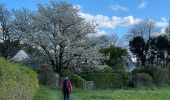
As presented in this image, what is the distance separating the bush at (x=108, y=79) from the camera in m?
62.2

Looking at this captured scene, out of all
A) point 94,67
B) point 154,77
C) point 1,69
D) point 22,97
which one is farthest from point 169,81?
point 1,69

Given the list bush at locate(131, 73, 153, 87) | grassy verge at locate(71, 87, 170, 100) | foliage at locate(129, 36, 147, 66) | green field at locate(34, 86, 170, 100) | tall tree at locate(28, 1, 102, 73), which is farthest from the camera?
foliage at locate(129, 36, 147, 66)

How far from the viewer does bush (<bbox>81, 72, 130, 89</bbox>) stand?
62.2 metres

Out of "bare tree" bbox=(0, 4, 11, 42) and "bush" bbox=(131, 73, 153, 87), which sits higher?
"bare tree" bbox=(0, 4, 11, 42)

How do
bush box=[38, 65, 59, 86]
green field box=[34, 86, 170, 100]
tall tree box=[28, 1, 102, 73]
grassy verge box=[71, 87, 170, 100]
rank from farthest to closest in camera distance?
tall tree box=[28, 1, 102, 73] → bush box=[38, 65, 59, 86] → grassy verge box=[71, 87, 170, 100] → green field box=[34, 86, 170, 100]

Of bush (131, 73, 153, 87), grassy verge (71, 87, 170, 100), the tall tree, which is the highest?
the tall tree

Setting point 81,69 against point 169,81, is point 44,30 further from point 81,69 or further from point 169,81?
point 169,81

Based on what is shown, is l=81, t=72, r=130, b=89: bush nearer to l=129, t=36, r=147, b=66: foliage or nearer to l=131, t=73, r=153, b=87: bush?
l=131, t=73, r=153, b=87: bush

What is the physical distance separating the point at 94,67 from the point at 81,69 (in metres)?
1.91

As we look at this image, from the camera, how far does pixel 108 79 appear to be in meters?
63.4

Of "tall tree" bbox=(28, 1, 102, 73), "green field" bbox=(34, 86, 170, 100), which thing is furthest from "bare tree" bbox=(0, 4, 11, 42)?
"green field" bbox=(34, 86, 170, 100)

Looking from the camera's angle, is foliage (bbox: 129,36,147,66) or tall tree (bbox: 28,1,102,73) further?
foliage (bbox: 129,36,147,66)

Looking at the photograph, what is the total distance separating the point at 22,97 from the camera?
19.2 meters

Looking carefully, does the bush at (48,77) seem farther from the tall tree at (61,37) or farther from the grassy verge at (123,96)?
the grassy verge at (123,96)
